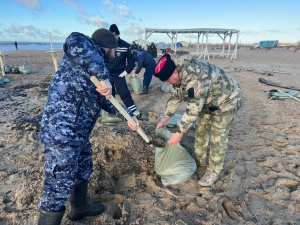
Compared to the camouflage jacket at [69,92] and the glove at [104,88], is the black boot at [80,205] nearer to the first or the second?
the camouflage jacket at [69,92]

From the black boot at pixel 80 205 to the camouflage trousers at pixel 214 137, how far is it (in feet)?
4.60

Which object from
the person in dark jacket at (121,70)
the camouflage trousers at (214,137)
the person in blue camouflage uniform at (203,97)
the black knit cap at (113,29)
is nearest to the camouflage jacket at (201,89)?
the person in blue camouflage uniform at (203,97)

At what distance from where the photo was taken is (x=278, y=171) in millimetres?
2789

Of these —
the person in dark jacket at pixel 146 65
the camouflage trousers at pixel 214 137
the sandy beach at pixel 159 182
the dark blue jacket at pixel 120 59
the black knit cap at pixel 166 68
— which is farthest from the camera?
the person in dark jacket at pixel 146 65

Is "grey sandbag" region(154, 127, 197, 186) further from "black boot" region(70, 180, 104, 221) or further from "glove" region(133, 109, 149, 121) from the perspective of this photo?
"glove" region(133, 109, 149, 121)

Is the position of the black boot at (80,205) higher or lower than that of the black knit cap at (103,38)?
lower

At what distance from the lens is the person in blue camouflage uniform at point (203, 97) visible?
6.48 feet

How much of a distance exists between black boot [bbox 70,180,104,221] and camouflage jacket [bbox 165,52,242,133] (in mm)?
1061

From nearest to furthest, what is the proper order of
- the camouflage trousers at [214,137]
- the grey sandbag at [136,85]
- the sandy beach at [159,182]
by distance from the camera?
the sandy beach at [159,182], the camouflage trousers at [214,137], the grey sandbag at [136,85]

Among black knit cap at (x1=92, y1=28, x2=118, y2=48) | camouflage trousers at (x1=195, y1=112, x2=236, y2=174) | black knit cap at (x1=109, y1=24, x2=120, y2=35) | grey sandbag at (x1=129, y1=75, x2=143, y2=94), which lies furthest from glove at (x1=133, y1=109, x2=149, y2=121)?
black knit cap at (x1=92, y1=28, x2=118, y2=48)

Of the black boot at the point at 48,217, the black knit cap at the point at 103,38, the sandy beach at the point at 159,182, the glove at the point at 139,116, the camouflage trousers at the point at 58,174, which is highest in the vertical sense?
the black knit cap at the point at 103,38

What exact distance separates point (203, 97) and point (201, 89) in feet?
0.26

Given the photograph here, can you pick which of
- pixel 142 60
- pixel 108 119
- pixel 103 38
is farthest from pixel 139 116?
pixel 103 38

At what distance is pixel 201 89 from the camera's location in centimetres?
199
